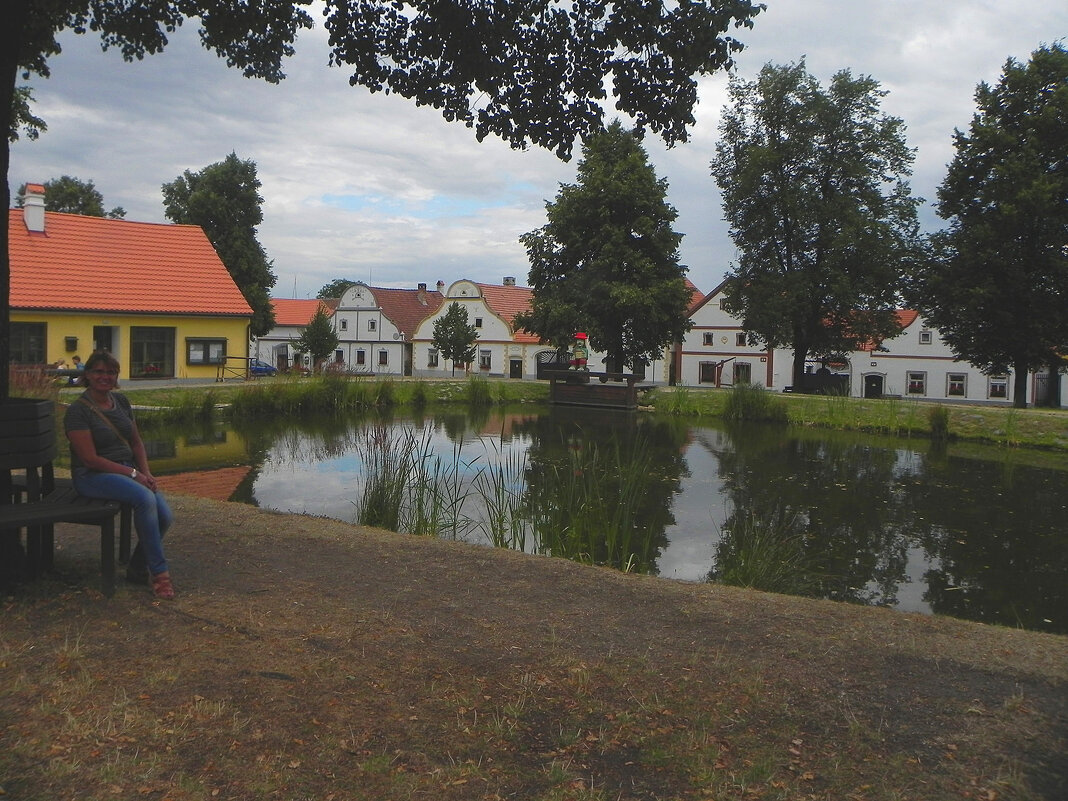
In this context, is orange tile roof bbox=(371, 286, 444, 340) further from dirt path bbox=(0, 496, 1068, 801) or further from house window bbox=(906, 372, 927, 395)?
dirt path bbox=(0, 496, 1068, 801)

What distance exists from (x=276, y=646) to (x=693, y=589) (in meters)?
2.33

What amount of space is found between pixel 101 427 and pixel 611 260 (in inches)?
1197

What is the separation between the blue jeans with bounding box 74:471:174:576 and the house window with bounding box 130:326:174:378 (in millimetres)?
25880

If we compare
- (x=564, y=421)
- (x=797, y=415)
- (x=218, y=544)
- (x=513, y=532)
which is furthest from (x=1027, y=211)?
(x=218, y=544)

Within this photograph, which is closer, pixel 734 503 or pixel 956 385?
pixel 734 503

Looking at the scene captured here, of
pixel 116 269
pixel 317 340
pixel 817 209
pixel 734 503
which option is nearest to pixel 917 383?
pixel 817 209

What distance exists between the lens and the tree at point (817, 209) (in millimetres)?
31250

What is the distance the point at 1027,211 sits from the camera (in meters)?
24.1

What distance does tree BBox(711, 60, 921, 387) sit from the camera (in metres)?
31.2

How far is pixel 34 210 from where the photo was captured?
28.2m

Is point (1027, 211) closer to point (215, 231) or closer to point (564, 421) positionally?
point (564, 421)

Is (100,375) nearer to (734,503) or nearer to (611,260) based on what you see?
(734,503)

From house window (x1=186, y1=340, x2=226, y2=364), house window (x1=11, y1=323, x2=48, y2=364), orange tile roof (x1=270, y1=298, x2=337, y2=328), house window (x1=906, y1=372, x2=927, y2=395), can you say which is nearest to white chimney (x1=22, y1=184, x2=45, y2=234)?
house window (x1=11, y1=323, x2=48, y2=364)

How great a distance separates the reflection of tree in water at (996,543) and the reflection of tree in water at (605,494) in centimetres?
232
